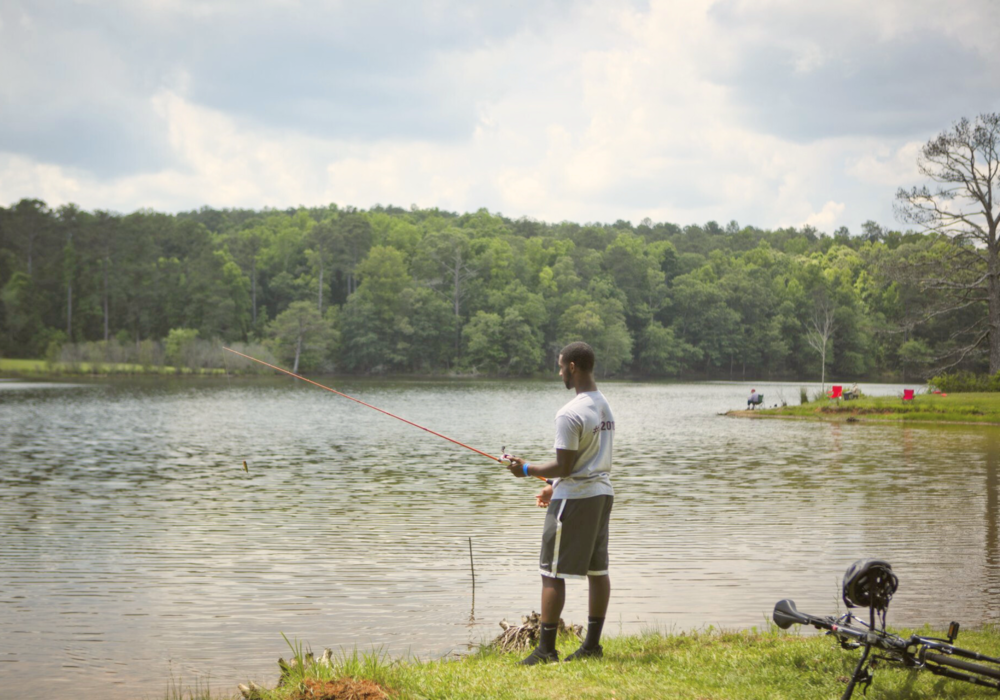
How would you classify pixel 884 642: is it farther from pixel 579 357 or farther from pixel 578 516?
pixel 579 357

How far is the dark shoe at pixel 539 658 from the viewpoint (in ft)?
20.4

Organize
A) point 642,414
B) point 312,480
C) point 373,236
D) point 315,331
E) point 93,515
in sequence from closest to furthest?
point 93,515 → point 312,480 → point 642,414 → point 315,331 → point 373,236

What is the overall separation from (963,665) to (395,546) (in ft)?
25.9

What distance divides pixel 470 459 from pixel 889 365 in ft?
313

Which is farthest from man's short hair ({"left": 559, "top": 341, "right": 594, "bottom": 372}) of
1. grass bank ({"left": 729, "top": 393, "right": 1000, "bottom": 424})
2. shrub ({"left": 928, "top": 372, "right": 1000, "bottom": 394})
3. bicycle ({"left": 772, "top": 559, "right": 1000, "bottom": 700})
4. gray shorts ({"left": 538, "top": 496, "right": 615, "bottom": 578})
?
shrub ({"left": 928, "top": 372, "right": 1000, "bottom": 394})

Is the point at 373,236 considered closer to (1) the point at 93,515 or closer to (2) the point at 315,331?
(2) the point at 315,331

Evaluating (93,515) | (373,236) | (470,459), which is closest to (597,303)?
(373,236)

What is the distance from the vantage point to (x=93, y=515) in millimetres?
13938

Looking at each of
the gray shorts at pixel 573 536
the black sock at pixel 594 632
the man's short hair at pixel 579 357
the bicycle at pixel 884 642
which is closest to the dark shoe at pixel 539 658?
the black sock at pixel 594 632

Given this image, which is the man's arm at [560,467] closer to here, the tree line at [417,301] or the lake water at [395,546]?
the lake water at [395,546]

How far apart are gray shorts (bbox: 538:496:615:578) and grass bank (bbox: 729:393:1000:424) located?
30.4m

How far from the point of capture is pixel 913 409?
112 ft

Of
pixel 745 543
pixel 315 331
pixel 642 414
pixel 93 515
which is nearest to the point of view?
pixel 745 543

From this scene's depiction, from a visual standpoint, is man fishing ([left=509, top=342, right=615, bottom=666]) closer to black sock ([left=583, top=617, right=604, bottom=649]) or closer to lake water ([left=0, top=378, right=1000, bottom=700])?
black sock ([left=583, top=617, right=604, bottom=649])
